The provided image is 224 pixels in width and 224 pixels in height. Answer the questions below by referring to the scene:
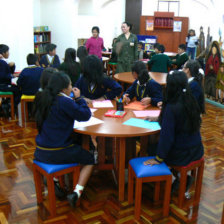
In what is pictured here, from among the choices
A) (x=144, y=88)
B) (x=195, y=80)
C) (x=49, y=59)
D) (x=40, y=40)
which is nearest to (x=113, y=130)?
(x=144, y=88)

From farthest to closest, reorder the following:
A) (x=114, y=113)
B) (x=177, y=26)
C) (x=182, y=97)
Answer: (x=177, y=26), (x=114, y=113), (x=182, y=97)

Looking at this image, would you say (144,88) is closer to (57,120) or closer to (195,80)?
(195,80)

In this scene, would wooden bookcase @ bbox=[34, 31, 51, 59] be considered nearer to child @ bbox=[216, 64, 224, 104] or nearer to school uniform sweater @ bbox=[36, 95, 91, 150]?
child @ bbox=[216, 64, 224, 104]

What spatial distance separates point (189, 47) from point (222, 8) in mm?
4514

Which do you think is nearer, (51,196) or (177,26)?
(51,196)

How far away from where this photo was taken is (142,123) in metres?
2.87

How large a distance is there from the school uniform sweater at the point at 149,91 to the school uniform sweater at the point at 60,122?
1222 millimetres

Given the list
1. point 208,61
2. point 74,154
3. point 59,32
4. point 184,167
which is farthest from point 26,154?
point 59,32

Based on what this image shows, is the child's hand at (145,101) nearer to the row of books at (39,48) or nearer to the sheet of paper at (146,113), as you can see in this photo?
the sheet of paper at (146,113)

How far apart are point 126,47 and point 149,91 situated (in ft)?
10.8

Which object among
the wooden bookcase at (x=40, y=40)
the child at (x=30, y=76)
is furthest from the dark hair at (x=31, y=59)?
the wooden bookcase at (x=40, y=40)

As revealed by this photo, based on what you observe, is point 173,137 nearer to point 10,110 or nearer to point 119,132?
point 119,132

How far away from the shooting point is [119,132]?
8.61 feet

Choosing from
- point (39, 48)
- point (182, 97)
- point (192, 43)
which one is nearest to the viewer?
point (182, 97)
